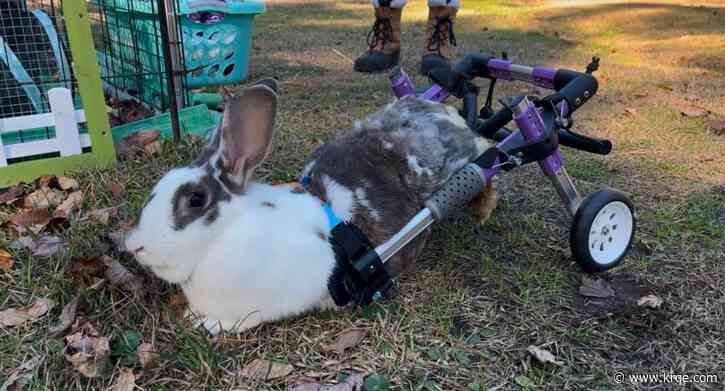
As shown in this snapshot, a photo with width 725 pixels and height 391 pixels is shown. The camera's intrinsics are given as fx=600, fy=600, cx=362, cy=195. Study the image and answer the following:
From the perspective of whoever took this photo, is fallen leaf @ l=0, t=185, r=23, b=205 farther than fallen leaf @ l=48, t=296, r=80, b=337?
Yes

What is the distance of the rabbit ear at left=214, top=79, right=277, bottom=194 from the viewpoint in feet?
5.41

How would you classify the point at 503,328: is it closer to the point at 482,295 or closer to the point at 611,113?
the point at 482,295

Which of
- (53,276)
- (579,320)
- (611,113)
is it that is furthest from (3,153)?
(611,113)

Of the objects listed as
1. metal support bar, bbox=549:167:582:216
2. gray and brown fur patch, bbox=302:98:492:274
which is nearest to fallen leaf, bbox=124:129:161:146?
gray and brown fur patch, bbox=302:98:492:274

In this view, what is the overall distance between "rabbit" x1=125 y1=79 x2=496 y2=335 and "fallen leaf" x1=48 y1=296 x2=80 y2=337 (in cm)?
36

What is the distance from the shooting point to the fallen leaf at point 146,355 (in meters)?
1.64

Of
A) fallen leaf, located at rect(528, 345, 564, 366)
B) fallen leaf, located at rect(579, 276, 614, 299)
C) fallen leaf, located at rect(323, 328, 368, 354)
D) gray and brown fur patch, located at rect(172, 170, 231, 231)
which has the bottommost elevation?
fallen leaf, located at rect(323, 328, 368, 354)

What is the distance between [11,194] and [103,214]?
0.51 m

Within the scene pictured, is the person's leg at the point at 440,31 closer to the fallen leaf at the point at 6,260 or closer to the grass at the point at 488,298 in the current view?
the grass at the point at 488,298

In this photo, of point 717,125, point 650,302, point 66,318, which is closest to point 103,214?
point 66,318

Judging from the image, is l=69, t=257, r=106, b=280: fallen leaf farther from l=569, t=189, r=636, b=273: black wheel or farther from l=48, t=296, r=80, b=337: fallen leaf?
l=569, t=189, r=636, b=273: black wheel

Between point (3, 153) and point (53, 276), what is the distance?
3.00 feet

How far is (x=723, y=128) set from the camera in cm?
361

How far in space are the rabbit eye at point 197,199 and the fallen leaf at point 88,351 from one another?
48 centimetres
